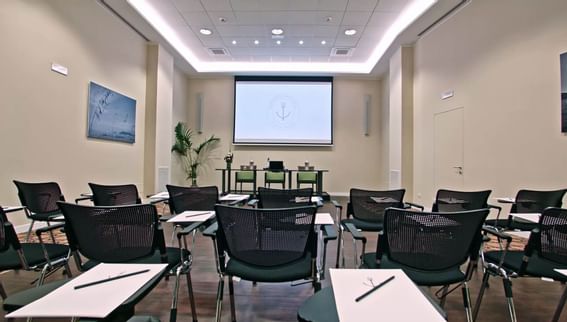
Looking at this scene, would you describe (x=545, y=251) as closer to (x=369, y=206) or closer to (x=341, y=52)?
(x=369, y=206)

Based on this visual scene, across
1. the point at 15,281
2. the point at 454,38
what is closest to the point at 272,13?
the point at 454,38

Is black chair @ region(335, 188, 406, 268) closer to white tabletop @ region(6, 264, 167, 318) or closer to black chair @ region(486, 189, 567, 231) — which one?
black chair @ region(486, 189, 567, 231)

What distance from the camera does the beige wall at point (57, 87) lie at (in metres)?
3.85

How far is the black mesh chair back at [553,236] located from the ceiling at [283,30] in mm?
4781

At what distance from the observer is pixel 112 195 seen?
116 inches

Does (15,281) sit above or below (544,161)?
below

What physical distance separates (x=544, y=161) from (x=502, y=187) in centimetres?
77

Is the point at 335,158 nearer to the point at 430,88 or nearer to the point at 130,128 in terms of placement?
the point at 430,88

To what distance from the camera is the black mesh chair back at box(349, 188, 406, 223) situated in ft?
9.42

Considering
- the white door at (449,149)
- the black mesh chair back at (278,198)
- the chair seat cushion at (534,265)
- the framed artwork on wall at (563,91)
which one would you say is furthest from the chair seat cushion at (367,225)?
the white door at (449,149)

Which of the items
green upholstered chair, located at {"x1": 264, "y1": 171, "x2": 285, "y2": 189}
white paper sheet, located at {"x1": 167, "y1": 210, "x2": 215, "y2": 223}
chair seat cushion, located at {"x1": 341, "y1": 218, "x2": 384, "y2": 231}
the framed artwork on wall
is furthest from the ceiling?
white paper sheet, located at {"x1": 167, "y1": 210, "x2": 215, "y2": 223}

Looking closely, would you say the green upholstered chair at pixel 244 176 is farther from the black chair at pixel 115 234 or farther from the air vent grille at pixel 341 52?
the black chair at pixel 115 234

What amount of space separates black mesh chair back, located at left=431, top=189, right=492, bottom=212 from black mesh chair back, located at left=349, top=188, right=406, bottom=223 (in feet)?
1.15

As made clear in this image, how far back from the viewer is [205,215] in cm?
224
